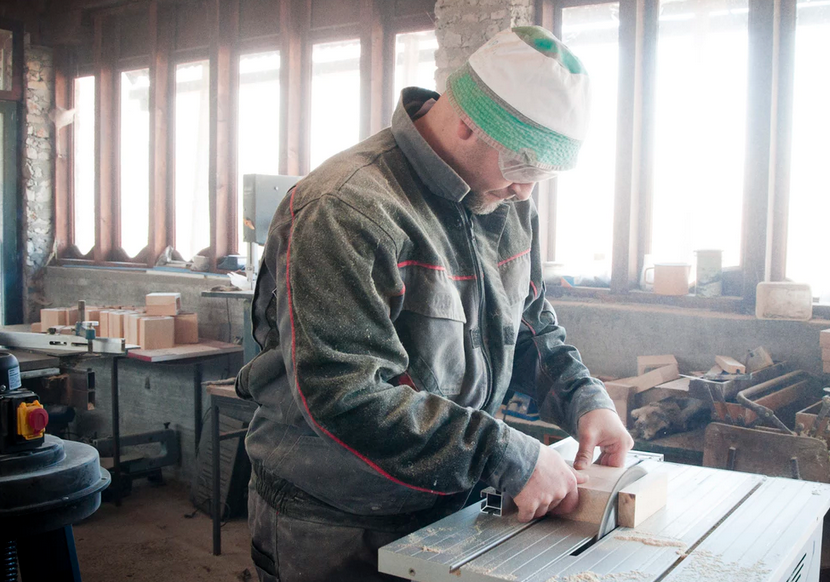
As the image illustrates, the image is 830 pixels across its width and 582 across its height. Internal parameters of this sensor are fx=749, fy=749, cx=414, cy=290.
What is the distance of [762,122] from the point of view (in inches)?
143

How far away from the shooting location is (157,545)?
4234 millimetres

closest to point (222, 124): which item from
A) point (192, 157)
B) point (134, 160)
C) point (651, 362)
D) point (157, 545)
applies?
point (192, 157)

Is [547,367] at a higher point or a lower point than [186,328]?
higher

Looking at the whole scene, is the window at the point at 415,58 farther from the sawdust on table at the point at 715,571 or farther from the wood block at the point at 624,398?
the sawdust on table at the point at 715,571

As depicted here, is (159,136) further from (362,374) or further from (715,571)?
(715,571)

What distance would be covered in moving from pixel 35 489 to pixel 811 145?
11.9 ft

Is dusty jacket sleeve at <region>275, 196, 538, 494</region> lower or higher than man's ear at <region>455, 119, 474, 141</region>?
lower

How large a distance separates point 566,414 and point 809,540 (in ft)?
1.77

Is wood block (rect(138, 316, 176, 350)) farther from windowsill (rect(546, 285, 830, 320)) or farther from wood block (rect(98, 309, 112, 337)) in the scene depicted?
windowsill (rect(546, 285, 830, 320))

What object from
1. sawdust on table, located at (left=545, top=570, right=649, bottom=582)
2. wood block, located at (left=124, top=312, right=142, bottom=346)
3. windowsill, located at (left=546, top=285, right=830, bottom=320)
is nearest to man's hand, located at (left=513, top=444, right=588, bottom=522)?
sawdust on table, located at (left=545, top=570, right=649, bottom=582)

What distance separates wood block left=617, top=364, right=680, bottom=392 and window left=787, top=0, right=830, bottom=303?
0.82 metres

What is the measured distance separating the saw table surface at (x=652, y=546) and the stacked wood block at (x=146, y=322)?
398cm

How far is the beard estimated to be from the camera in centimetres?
155

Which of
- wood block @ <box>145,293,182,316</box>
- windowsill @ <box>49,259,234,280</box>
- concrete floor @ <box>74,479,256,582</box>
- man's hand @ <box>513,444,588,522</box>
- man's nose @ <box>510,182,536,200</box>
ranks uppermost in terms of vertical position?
man's nose @ <box>510,182,536,200</box>
